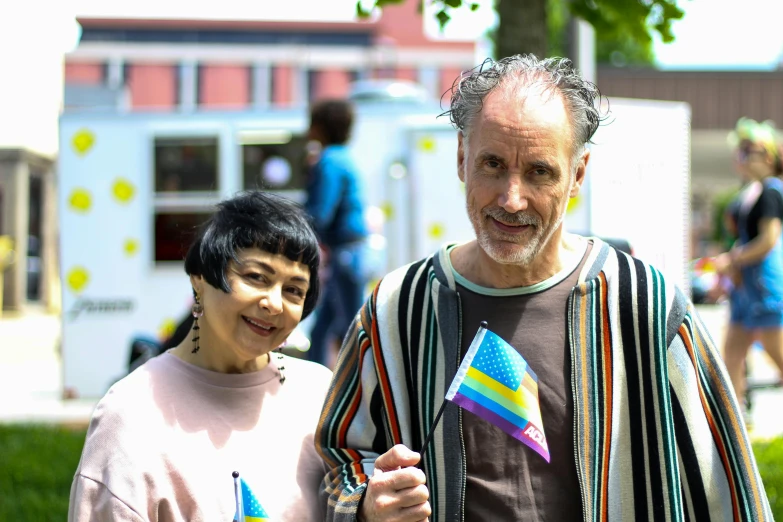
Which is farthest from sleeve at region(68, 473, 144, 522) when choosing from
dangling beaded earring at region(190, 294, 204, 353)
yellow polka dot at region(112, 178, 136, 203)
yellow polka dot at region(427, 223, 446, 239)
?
yellow polka dot at region(112, 178, 136, 203)

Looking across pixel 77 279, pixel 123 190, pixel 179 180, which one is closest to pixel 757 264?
pixel 179 180

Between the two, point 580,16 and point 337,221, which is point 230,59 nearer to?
point 337,221

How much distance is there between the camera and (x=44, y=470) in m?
5.38

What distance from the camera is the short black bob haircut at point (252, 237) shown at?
8.04ft

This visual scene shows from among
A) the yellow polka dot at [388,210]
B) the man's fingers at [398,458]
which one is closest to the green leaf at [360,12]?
the man's fingers at [398,458]

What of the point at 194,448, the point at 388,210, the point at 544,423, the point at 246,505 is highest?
the point at 388,210

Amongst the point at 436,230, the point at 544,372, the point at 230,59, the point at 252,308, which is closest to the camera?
the point at 544,372

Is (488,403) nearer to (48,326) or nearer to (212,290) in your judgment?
(212,290)

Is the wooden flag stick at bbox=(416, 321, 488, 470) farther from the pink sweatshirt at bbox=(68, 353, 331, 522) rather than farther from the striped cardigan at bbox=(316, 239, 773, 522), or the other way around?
the pink sweatshirt at bbox=(68, 353, 331, 522)

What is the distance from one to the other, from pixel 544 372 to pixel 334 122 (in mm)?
4358

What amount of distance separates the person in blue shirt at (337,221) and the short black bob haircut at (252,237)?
3603 millimetres

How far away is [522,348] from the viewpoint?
7.16 ft

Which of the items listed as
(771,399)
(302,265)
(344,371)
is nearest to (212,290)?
Result: (302,265)

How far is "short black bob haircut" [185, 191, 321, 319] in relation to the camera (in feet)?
8.04
